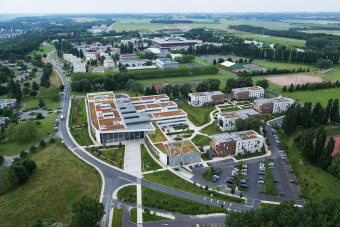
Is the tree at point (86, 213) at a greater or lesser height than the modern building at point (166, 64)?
lesser

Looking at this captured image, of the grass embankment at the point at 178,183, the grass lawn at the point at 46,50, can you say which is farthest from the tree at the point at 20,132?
the grass lawn at the point at 46,50

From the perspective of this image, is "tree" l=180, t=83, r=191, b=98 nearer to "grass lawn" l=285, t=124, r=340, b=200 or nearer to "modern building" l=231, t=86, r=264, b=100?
"modern building" l=231, t=86, r=264, b=100

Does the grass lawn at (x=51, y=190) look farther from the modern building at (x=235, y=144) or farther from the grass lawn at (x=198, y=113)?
the grass lawn at (x=198, y=113)

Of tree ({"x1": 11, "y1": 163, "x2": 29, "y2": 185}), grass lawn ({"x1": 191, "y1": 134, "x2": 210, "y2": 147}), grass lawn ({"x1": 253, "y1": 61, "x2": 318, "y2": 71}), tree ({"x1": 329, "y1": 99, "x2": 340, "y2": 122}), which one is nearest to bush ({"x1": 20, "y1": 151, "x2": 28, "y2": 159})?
tree ({"x1": 11, "y1": 163, "x2": 29, "y2": 185})

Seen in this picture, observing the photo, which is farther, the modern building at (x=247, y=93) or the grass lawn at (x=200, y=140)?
the modern building at (x=247, y=93)

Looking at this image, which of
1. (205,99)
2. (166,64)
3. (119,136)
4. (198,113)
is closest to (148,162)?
(119,136)
